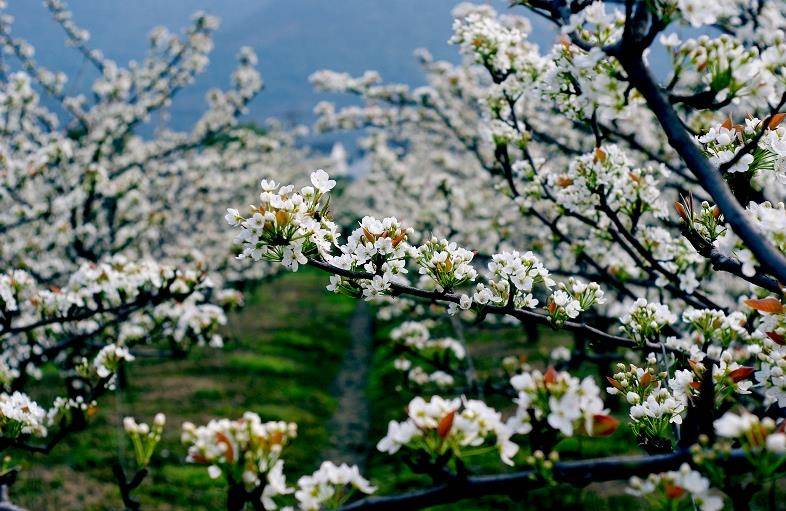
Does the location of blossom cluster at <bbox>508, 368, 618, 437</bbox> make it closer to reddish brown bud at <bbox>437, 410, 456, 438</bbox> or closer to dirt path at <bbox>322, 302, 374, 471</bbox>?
reddish brown bud at <bbox>437, 410, 456, 438</bbox>

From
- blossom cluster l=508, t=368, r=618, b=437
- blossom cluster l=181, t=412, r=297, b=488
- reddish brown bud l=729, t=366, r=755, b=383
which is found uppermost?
reddish brown bud l=729, t=366, r=755, b=383

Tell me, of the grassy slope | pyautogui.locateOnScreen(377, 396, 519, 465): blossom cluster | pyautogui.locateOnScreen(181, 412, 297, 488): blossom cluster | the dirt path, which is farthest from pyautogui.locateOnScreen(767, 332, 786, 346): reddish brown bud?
the dirt path

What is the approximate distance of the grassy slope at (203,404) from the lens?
998 centimetres

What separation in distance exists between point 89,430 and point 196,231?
38.8 ft

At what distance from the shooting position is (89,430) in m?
12.2

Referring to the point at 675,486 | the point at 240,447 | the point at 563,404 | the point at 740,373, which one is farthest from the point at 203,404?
the point at 675,486

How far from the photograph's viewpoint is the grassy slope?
32.7 ft

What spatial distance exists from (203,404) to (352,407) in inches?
151

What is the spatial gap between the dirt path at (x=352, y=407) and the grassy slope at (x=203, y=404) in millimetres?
316

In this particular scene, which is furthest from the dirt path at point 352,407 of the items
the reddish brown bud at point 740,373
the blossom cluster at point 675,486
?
the blossom cluster at point 675,486

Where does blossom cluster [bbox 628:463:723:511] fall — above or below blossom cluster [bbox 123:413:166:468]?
below

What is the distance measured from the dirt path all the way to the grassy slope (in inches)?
12.4

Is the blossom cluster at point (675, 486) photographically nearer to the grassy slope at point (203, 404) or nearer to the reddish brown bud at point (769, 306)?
the reddish brown bud at point (769, 306)

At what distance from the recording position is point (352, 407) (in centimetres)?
1519
